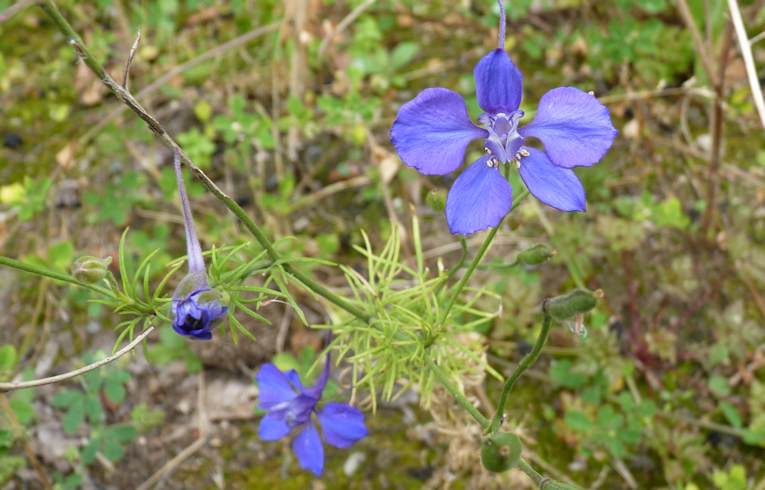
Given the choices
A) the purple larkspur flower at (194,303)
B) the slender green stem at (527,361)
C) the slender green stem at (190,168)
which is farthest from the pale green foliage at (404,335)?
the purple larkspur flower at (194,303)

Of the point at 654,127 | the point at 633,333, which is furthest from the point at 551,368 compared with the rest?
the point at 654,127

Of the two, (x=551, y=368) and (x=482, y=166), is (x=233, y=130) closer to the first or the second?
(x=551, y=368)

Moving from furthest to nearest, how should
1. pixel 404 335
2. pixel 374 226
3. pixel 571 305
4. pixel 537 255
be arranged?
pixel 374 226
pixel 404 335
pixel 537 255
pixel 571 305

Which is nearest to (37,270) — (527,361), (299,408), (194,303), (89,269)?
(89,269)

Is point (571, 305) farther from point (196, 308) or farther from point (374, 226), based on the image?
point (374, 226)

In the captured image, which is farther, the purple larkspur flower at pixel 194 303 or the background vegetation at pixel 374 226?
the background vegetation at pixel 374 226

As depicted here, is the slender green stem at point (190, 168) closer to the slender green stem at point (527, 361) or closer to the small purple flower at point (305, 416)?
the slender green stem at point (527, 361)
